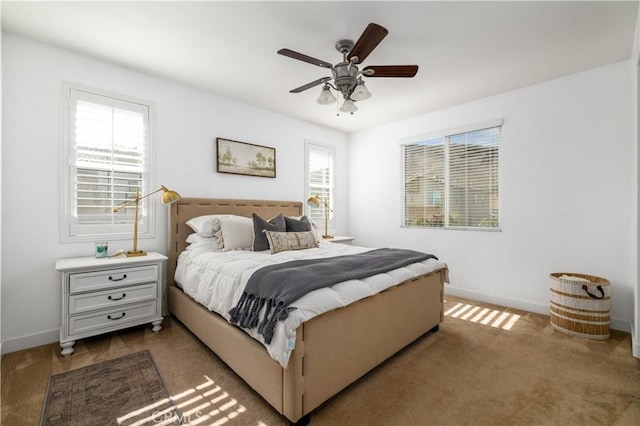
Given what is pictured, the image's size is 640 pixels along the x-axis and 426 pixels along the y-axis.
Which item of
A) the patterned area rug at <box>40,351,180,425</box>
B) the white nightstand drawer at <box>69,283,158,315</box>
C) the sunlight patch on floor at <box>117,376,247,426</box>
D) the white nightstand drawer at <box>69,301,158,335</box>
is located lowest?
the sunlight patch on floor at <box>117,376,247,426</box>

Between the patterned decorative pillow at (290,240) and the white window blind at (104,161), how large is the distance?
140 cm

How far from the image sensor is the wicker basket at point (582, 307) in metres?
2.64

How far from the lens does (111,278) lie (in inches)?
98.5

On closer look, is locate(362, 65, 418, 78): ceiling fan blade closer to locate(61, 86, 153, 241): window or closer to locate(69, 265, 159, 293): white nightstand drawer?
locate(61, 86, 153, 241): window

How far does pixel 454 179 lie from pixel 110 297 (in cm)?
421

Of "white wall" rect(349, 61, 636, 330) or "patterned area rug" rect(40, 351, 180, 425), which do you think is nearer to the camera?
"patterned area rug" rect(40, 351, 180, 425)

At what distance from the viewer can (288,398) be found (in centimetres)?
154

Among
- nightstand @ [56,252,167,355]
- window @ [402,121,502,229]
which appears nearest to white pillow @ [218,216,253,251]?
nightstand @ [56,252,167,355]

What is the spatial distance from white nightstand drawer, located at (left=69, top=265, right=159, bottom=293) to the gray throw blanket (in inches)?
50.0

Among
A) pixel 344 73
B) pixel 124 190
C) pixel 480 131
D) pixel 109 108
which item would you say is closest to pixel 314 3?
pixel 344 73

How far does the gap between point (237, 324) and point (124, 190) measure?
2.06m

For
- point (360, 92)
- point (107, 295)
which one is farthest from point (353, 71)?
point (107, 295)

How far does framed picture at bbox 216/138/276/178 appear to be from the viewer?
367cm

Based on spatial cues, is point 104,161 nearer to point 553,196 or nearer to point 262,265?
point 262,265
